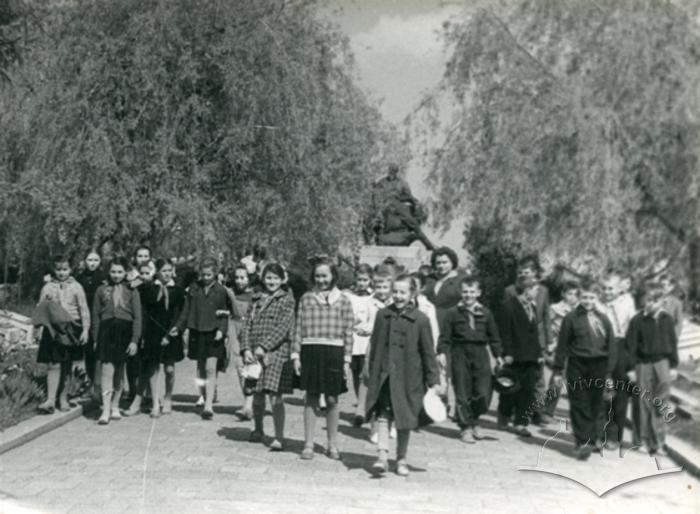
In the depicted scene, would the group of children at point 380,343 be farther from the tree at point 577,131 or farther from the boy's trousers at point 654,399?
the tree at point 577,131

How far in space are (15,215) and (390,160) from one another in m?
6.94

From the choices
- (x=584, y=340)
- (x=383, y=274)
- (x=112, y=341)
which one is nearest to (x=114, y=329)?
(x=112, y=341)

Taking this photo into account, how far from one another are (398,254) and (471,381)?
35.5 ft

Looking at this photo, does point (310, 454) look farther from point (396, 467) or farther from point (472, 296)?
point (472, 296)

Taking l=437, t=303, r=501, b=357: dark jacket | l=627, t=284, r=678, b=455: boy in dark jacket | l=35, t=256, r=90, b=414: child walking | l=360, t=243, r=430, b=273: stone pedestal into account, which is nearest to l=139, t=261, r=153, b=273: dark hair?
l=35, t=256, r=90, b=414: child walking

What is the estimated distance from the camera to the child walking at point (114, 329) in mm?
9617

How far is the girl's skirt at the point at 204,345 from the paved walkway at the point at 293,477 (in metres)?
1.01

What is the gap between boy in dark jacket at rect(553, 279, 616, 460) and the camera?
830 cm

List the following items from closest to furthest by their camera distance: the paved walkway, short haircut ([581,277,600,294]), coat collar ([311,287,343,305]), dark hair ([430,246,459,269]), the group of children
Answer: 1. the paved walkway
2. the group of children
3. coat collar ([311,287,343,305])
4. short haircut ([581,277,600,294])
5. dark hair ([430,246,459,269])

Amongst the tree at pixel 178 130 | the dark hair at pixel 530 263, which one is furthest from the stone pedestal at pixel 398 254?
the dark hair at pixel 530 263

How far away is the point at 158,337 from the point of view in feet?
33.3

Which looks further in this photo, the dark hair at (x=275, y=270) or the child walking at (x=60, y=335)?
the child walking at (x=60, y=335)

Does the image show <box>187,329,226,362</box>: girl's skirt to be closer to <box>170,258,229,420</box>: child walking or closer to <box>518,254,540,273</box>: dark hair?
<box>170,258,229,420</box>: child walking

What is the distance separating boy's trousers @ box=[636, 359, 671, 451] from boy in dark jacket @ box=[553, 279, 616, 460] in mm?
310
